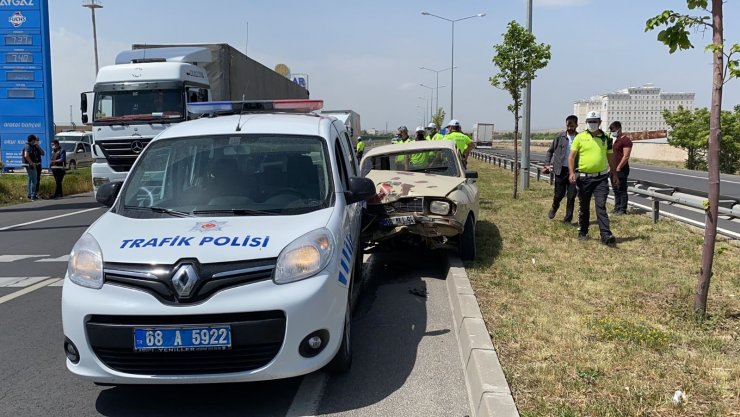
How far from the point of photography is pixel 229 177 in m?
4.80

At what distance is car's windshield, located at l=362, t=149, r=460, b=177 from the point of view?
8602mm

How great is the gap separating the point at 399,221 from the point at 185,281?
3678 millimetres

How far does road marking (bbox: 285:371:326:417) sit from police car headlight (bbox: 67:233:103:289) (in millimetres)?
1412

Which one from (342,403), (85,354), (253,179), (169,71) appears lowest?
(342,403)

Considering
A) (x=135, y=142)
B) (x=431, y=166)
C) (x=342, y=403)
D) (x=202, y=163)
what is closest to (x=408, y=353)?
(x=342, y=403)

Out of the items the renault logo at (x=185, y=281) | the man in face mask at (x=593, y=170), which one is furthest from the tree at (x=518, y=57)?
the renault logo at (x=185, y=281)

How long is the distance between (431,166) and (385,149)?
741mm

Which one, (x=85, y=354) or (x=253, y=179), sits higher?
(x=253, y=179)

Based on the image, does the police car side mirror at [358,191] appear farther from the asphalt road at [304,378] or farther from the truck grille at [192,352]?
the truck grille at [192,352]

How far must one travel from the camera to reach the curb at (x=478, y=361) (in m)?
3.43

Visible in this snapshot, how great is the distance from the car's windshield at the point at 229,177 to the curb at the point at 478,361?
152 centimetres

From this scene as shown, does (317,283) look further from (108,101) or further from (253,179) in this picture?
(108,101)

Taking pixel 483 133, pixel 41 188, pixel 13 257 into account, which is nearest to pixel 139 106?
pixel 13 257

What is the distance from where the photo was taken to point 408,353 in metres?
4.74
